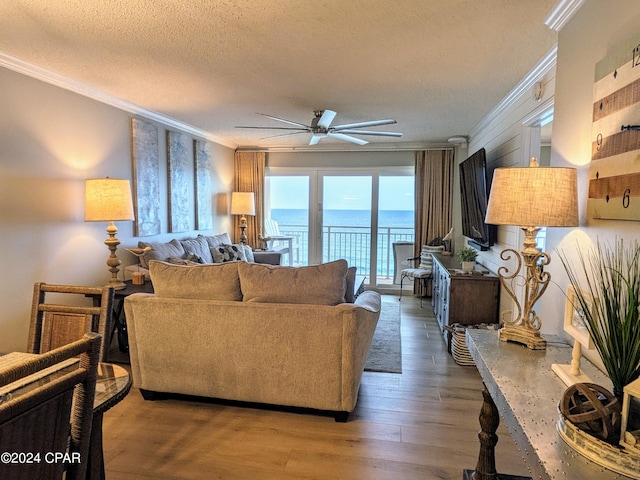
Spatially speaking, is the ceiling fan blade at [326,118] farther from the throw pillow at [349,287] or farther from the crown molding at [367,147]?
→ the crown molding at [367,147]

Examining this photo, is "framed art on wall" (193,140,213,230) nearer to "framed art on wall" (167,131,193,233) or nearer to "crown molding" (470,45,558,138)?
"framed art on wall" (167,131,193,233)

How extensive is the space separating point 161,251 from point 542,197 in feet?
12.0

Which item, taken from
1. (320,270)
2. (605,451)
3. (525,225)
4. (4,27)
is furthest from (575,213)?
(4,27)

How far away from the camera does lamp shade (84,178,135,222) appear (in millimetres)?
3260

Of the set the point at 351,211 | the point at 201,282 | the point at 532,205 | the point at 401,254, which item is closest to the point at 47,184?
the point at 201,282

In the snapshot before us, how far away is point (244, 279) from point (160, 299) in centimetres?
59

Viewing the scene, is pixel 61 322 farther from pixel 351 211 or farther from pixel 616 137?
pixel 351 211

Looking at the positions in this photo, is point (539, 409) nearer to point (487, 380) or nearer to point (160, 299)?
point (487, 380)

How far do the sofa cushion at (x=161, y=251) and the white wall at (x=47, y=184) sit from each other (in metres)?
0.26

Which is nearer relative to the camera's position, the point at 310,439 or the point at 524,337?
the point at 524,337

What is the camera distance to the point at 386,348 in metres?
3.73

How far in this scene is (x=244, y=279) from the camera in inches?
99.1

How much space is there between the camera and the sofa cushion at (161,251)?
154 inches

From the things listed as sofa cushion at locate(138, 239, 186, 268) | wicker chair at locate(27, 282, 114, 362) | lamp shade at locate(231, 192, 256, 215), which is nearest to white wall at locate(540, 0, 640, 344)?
wicker chair at locate(27, 282, 114, 362)
